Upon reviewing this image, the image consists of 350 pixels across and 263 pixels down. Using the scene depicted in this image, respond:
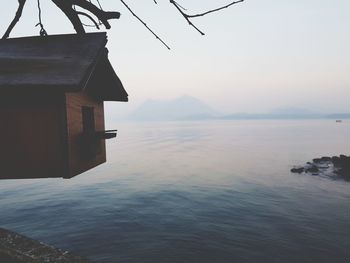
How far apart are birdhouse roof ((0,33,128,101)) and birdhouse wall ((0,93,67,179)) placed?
382 millimetres

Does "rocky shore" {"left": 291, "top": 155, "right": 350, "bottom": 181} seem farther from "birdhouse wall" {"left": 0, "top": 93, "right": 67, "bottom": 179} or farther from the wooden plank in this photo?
"birdhouse wall" {"left": 0, "top": 93, "right": 67, "bottom": 179}

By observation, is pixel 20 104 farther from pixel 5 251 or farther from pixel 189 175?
pixel 189 175

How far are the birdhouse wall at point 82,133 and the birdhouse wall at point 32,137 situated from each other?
0.14 metres

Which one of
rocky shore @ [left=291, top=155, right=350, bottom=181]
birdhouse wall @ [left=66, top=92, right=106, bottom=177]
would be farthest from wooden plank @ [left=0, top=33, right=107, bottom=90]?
rocky shore @ [left=291, top=155, right=350, bottom=181]

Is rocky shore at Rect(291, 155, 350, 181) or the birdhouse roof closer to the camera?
the birdhouse roof

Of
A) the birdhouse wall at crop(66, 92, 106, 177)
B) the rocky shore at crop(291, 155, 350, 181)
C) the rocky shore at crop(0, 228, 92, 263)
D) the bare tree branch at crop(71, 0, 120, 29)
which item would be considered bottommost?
the rocky shore at crop(291, 155, 350, 181)

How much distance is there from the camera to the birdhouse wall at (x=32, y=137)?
161 inches

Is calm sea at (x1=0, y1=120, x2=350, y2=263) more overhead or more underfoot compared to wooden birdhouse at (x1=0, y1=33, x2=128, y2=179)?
more underfoot

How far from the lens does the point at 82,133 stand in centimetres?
486

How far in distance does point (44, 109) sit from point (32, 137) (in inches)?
16.8

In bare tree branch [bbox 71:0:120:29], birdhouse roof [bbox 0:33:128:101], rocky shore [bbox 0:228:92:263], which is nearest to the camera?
birdhouse roof [bbox 0:33:128:101]

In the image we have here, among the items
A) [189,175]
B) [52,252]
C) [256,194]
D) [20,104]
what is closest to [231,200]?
[256,194]

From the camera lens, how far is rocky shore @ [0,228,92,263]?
16.2 ft

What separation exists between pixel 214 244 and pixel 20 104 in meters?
15.4
